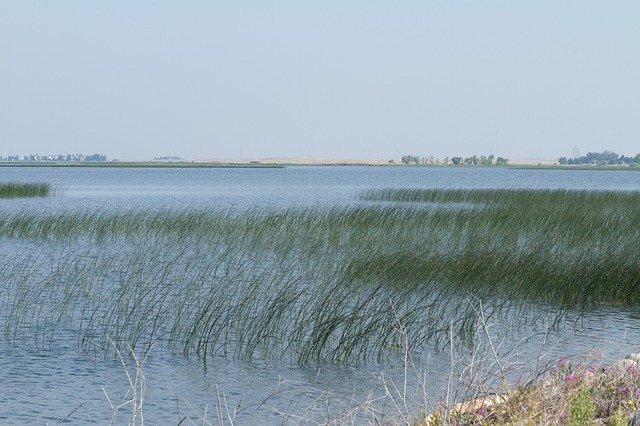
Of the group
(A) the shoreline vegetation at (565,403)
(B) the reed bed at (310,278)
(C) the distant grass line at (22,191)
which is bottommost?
(C) the distant grass line at (22,191)

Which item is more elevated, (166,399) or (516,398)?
(516,398)

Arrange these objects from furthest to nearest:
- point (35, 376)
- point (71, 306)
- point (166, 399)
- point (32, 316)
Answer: point (71, 306) → point (32, 316) → point (35, 376) → point (166, 399)

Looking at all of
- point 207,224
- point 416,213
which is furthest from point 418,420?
point 416,213

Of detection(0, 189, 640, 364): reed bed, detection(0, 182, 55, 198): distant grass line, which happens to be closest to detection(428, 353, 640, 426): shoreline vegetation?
detection(0, 189, 640, 364): reed bed

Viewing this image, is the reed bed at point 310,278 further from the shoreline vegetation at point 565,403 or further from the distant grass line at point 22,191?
the distant grass line at point 22,191

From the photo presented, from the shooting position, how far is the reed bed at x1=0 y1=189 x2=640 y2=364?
11.3 metres

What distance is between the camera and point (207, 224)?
22953 mm

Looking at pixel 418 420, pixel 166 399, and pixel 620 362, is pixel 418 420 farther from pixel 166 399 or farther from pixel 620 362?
pixel 166 399

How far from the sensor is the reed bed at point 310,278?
11.3 m

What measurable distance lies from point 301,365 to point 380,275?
15.4 ft

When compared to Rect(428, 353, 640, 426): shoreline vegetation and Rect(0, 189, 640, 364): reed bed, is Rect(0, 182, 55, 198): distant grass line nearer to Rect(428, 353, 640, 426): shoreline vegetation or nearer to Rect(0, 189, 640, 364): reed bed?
Rect(0, 189, 640, 364): reed bed

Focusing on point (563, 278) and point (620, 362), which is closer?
point (620, 362)

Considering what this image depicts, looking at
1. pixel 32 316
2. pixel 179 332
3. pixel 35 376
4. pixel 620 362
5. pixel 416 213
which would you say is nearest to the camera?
pixel 620 362

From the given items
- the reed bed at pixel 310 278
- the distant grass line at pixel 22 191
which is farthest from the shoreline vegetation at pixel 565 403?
the distant grass line at pixel 22 191
